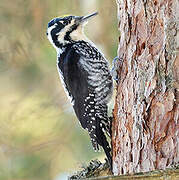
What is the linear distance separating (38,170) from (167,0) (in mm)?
2863

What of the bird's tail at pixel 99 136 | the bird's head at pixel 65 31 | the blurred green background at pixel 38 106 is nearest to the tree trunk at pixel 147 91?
the bird's tail at pixel 99 136

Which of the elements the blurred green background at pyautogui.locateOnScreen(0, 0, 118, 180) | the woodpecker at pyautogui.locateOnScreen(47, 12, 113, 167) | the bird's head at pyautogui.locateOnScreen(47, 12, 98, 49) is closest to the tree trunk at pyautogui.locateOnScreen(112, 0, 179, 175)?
the woodpecker at pyautogui.locateOnScreen(47, 12, 113, 167)

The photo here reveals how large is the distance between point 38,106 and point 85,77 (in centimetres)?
165

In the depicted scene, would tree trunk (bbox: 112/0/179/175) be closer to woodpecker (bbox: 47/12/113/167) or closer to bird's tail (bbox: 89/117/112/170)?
bird's tail (bbox: 89/117/112/170)

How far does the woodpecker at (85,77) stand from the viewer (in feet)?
10.3

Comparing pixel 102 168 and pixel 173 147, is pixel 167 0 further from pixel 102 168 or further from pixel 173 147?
pixel 102 168

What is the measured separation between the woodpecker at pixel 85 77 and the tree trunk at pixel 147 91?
1.33ft

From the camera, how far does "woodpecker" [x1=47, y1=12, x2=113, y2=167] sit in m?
3.15

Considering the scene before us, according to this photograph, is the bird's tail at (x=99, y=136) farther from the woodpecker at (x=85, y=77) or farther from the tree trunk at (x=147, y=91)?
the tree trunk at (x=147, y=91)

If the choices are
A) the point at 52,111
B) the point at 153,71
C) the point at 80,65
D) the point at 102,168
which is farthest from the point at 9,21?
the point at 153,71

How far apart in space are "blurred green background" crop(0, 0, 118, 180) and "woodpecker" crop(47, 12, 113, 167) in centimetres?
114

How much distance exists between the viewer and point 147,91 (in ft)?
7.98

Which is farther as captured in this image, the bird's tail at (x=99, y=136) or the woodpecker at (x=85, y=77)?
the woodpecker at (x=85, y=77)

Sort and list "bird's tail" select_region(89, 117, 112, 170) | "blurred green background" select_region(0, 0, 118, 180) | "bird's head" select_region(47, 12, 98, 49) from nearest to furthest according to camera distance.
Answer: "bird's tail" select_region(89, 117, 112, 170) → "bird's head" select_region(47, 12, 98, 49) → "blurred green background" select_region(0, 0, 118, 180)
